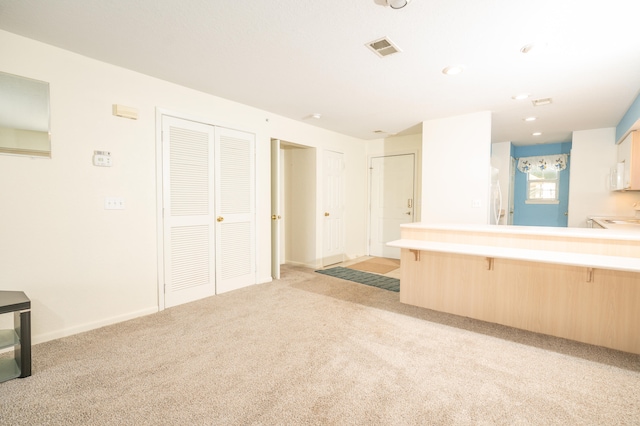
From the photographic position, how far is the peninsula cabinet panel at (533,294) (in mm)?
2343

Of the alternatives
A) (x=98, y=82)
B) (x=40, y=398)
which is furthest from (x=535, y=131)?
(x=40, y=398)

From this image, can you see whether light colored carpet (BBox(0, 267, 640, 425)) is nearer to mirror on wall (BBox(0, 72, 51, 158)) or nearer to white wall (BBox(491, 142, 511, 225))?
mirror on wall (BBox(0, 72, 51, 158))

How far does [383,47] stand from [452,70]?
0.87m

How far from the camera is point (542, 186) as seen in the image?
6.66 m

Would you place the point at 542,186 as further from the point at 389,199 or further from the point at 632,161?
the point at 389,199

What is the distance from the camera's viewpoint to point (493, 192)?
500 centimetres

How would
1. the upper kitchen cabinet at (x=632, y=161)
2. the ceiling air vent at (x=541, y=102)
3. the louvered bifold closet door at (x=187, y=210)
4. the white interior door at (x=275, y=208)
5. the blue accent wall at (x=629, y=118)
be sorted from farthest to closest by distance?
the white interior door at (x=275, y=208)
the upper kitchen cabinet at (x=632, y=161)
the ceiling air vent at (x=541, y=102)
the blue accent wall at (x=629, y=118)
the louvered bifold closet door at (x=187, y=210)

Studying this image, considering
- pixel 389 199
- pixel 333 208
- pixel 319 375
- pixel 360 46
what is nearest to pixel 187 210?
pixel 319 375

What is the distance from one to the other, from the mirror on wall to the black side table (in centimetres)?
118

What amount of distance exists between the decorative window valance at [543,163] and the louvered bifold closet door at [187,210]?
23.0 ft

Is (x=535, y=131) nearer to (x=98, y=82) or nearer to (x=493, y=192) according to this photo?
(x=493, y=192)

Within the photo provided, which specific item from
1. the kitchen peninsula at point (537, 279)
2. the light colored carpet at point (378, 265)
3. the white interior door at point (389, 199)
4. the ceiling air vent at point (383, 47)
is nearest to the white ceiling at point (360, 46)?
the ceiling air vent at point (383, 47)

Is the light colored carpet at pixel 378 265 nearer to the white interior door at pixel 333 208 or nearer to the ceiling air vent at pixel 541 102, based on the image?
the white interior door at pixel 333 208

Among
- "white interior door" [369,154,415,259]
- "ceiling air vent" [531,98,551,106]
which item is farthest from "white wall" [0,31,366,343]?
"ceiling air vent" [531,98,551,106]
